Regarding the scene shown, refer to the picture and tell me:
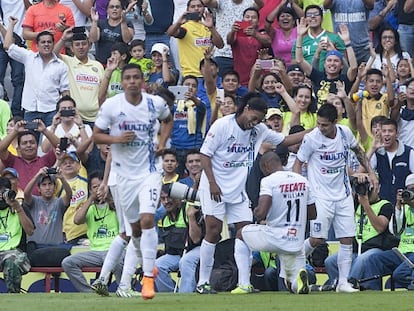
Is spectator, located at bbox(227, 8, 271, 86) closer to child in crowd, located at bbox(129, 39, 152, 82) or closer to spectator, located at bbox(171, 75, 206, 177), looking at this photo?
spectator, located at bbox(171, 75, 206, 177)

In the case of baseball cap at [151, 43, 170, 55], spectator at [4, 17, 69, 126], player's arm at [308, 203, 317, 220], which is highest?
baseball cap at [151, 43, 170, 55]

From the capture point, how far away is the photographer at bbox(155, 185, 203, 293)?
758 inches

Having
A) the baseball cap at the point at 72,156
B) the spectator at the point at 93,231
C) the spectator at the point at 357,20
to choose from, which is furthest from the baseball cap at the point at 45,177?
the spectator at the point at 357,20

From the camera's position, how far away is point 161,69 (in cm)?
2391

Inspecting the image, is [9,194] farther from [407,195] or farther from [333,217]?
[407,195]

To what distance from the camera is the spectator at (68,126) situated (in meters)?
22.0

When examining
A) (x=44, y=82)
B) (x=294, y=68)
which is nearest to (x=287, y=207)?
(x=294, y=68)

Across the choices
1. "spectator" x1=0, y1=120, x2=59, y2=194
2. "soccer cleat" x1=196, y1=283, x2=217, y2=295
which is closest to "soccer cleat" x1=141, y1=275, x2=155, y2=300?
"soccer cleat" x1=196, y1=283, x2=217, y2=295

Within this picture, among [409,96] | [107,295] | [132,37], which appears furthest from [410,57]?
[107,295]

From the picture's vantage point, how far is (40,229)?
67.7 ft

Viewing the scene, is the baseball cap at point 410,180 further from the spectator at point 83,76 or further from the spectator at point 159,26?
the spectator at point 159,26

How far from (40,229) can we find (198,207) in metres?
2.71

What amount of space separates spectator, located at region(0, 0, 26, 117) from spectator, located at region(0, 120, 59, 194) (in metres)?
2.31

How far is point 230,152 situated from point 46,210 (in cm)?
446
